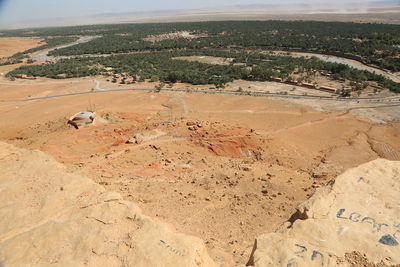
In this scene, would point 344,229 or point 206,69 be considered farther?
point 206,69

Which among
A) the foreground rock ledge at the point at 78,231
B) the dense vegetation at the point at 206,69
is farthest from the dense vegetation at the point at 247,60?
the foreground rock ledge at the point at 78,231

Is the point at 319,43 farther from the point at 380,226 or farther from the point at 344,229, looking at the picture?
the point at 344,229

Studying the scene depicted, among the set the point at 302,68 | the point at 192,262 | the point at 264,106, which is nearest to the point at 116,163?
the point at 192,262

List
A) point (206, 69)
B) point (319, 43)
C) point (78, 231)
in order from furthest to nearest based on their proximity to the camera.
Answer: point (319, 43)
point (206, 69)
point (78, 231)

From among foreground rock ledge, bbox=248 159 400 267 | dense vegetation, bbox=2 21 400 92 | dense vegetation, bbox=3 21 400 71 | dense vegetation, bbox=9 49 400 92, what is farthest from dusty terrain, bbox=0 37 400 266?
dense vegetation, bbox=3 21 400 71

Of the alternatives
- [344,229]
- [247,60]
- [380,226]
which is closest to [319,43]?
[247,60]

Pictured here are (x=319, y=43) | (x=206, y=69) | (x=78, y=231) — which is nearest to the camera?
(x=78, y=231)

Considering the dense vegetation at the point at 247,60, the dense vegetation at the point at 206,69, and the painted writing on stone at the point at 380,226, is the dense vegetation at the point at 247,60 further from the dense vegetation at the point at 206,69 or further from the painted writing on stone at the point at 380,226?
the painted writing on stone at the point at 380,226

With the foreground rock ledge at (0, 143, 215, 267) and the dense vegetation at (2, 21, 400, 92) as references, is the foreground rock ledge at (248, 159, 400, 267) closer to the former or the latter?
the foreground rock ledge at (0, 143, 215, 267)

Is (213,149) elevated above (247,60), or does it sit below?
below
